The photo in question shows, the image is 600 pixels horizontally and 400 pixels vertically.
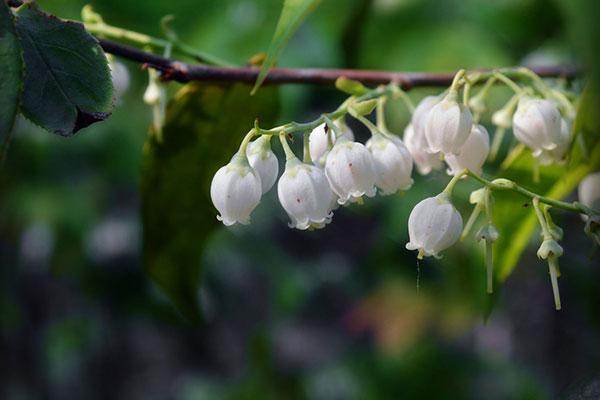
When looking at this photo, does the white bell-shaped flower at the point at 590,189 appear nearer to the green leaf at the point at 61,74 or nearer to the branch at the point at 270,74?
the branch at the point at 270,74

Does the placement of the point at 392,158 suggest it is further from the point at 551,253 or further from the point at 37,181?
the point at 37,181

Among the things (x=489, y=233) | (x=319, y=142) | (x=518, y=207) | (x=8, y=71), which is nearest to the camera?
(x=8, y=71)

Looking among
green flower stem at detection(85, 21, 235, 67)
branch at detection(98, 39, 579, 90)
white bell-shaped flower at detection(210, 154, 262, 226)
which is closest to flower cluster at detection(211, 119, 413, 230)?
white bell-shaped flower at detection(210, 154, 262, 226)

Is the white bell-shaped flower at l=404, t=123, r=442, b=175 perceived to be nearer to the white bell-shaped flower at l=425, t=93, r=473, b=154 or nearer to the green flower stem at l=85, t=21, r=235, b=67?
the white bell-shaped flower at l=425, t=93, r=473, b=154

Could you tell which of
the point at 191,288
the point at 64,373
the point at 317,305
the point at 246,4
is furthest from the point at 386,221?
the point at 64,373

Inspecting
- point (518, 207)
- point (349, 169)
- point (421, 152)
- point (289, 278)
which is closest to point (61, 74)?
point (349, 169)

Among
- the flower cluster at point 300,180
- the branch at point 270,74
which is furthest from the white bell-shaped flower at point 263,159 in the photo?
the branch at point 270,74

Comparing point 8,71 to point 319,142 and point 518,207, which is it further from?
point 518,207
